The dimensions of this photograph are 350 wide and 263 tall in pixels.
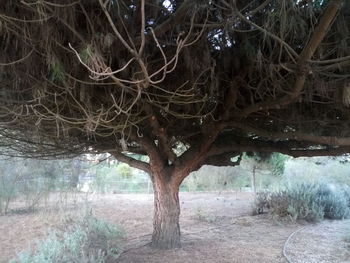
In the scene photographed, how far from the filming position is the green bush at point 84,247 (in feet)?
13.8

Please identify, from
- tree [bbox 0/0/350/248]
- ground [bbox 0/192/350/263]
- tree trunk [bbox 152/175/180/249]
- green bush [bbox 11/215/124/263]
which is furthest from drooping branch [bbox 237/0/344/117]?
green bush [bbox 11/215/124/263]

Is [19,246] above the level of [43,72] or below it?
below

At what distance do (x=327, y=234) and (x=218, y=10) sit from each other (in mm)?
6365

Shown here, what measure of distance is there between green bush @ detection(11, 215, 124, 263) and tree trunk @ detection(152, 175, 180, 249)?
0.65 metres

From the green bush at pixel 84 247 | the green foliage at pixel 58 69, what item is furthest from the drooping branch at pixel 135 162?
the green foliage at pixel 58 69

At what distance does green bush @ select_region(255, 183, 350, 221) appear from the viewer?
8.59 m

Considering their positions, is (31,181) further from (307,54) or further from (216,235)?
(307,54)

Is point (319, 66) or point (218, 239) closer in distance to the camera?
point (319, 66)

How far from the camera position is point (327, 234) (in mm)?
7301

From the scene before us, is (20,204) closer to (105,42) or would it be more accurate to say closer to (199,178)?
(199,178)

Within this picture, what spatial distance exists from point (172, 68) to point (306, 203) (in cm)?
753

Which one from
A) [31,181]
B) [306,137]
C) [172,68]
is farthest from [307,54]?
[31,181]

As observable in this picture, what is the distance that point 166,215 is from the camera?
5.30m

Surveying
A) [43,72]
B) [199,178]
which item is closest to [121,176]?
[199,178]
